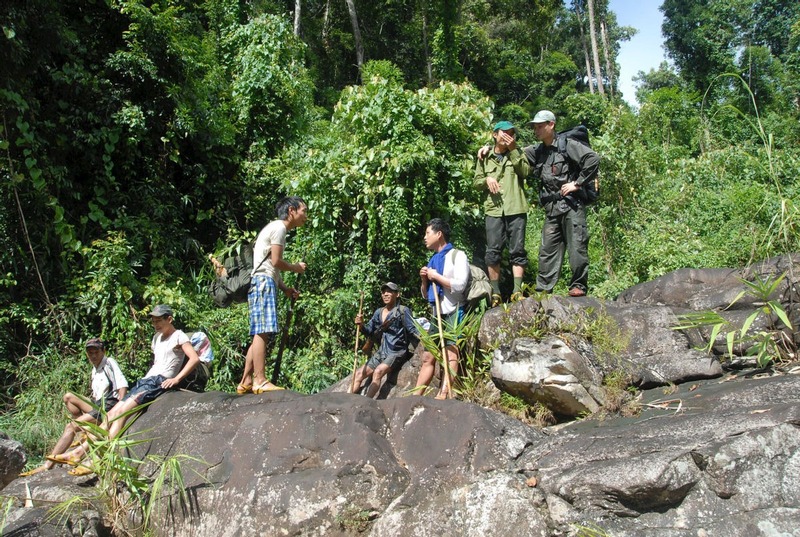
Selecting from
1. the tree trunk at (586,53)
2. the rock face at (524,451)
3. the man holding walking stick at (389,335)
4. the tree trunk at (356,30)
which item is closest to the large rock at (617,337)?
the rock face at (524,451)

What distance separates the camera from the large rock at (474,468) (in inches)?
153

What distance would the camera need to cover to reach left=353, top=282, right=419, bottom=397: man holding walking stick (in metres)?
6.02

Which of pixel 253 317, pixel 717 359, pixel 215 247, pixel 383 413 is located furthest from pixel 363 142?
pixel 717 359

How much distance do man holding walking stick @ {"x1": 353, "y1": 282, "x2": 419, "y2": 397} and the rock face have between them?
2.37ft

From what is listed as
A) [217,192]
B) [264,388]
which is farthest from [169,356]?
[217,192]

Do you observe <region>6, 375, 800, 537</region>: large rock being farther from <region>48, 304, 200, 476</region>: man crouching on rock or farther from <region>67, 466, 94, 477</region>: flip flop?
<region>48, 304, 200, 476</region>: man crouching on rock

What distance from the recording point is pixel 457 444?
4531mm

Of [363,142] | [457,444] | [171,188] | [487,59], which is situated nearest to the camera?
[457,444]

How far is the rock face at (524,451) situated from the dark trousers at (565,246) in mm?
482

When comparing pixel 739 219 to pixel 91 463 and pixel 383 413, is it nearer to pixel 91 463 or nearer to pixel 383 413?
pixel 383 413

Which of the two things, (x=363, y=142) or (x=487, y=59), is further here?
(x=487, y=59)

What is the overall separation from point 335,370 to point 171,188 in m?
3.19

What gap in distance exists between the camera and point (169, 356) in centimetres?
579

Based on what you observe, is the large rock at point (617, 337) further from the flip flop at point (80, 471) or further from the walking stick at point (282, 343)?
the flip flop at point (80, 471)
